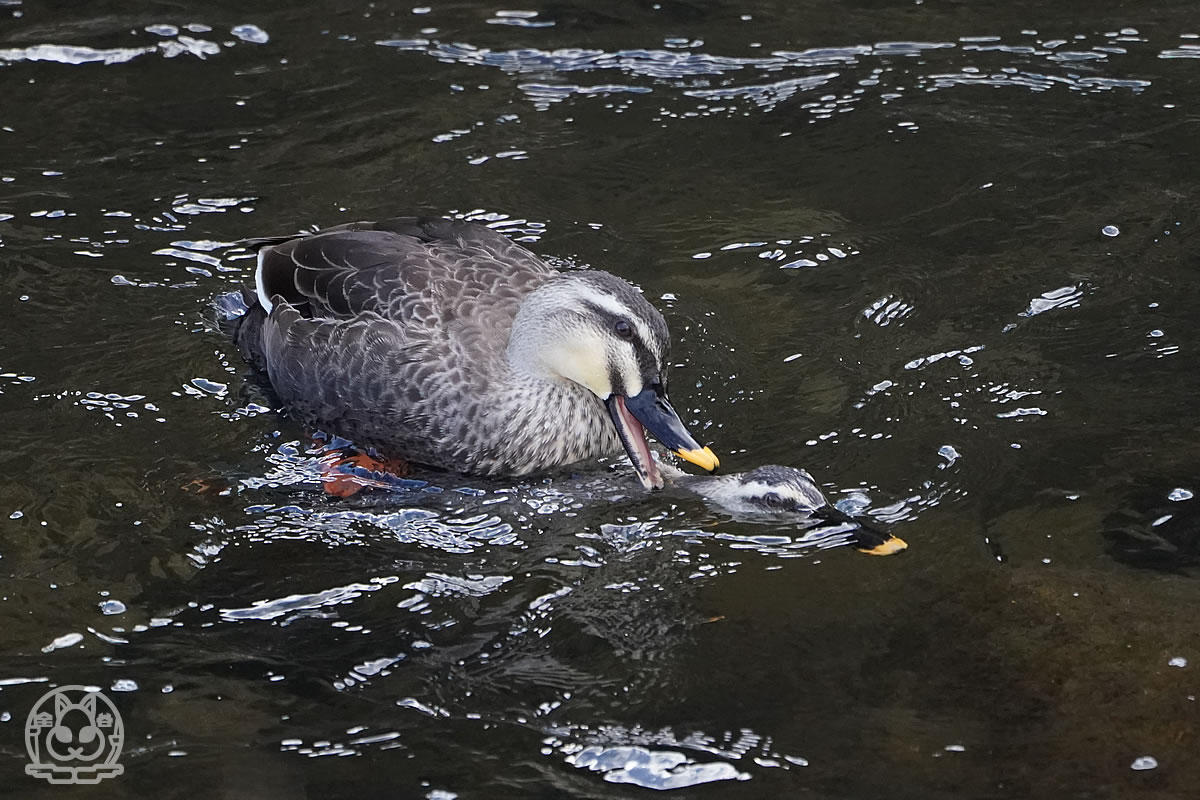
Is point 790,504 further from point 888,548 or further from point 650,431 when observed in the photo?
point 650,431

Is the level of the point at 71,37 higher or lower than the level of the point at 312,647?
higher

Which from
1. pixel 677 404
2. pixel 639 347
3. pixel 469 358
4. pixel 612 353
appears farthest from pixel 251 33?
pixel 639 347

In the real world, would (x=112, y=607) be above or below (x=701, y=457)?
below

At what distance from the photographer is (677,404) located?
667 centimetres

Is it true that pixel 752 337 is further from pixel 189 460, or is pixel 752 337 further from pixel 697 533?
pixel 189 460

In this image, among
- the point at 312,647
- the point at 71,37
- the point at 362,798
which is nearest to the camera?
the point at 362,798

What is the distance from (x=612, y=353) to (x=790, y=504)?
1053mm

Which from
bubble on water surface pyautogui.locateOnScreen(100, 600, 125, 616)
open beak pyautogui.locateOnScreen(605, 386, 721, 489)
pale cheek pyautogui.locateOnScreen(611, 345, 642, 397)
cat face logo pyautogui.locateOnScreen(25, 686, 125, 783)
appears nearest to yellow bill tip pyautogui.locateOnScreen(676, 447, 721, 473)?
open beak pyautogui.locateOnScreen(605, 386, 721, 489)

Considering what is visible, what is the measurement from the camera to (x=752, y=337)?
711 centimetres

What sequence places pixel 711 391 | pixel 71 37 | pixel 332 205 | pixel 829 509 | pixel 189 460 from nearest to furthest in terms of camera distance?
1. pixel 829 509
2. pixel 189 460
3. pixel 711 391
4. pixel 332 205
5. pixel 71 37

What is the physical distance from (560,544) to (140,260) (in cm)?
346

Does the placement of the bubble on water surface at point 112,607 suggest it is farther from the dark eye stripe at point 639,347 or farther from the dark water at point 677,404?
the dark eye stripe at point 639,347

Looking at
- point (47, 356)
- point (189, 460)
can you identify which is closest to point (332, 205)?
point (47, 356)

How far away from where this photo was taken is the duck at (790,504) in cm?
556
